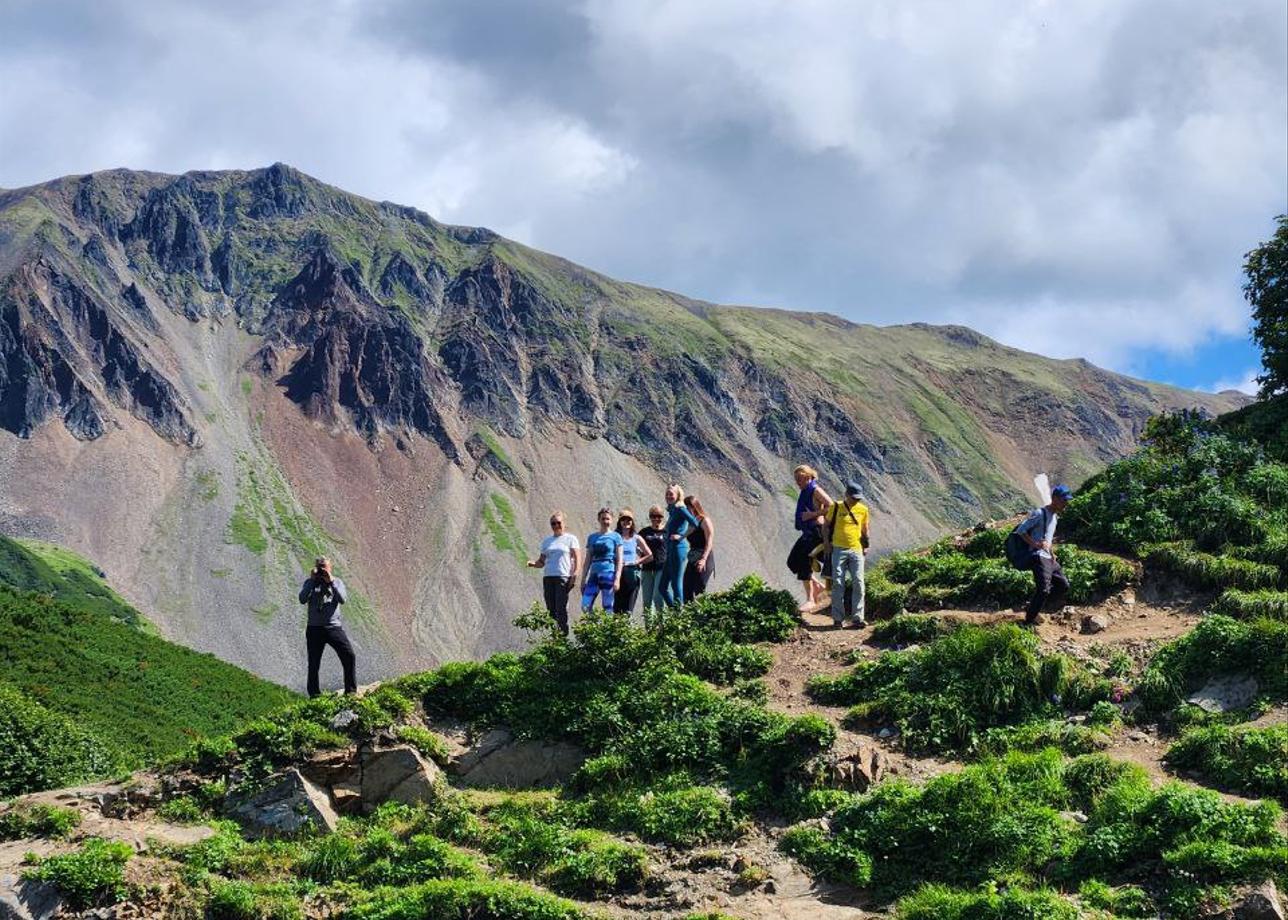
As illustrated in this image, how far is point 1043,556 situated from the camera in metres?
15.5

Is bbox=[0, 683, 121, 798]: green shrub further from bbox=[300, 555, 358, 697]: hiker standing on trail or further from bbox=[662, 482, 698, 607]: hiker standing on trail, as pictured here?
bbox=[662, 482, 698, 607]: hiker standing on trail

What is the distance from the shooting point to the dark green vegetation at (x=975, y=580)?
55.6ft

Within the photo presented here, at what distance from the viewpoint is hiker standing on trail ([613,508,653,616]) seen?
17.7 metres

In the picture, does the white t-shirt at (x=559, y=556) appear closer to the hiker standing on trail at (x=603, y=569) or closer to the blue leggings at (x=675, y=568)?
the hiker standing on trail at (x=603, y=569)

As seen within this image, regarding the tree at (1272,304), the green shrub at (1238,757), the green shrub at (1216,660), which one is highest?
the tree at (1272,304)

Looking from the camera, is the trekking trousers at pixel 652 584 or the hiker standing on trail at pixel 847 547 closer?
the hiker standing on trail at pixel 847 547

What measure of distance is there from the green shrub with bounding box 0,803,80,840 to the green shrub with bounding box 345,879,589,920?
3.95 m

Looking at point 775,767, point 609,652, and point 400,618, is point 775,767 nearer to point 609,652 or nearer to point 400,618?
point 609,652

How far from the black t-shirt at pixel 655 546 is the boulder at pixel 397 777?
19.3 ft

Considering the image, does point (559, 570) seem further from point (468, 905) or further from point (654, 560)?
point (468, 905)

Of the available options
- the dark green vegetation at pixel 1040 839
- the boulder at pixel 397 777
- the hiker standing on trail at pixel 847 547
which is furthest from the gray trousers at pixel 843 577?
the boulder at pixel 397 777

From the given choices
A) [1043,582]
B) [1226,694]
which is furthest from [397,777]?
[1226,694]

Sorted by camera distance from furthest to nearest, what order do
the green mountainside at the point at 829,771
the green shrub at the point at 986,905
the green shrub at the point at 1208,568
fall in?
1. the green shrub at the point at 1208,568
2. the green mountainside at the point at 829,771
3. the green shrub at the point at 986,905

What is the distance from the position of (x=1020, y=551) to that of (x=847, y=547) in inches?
103
